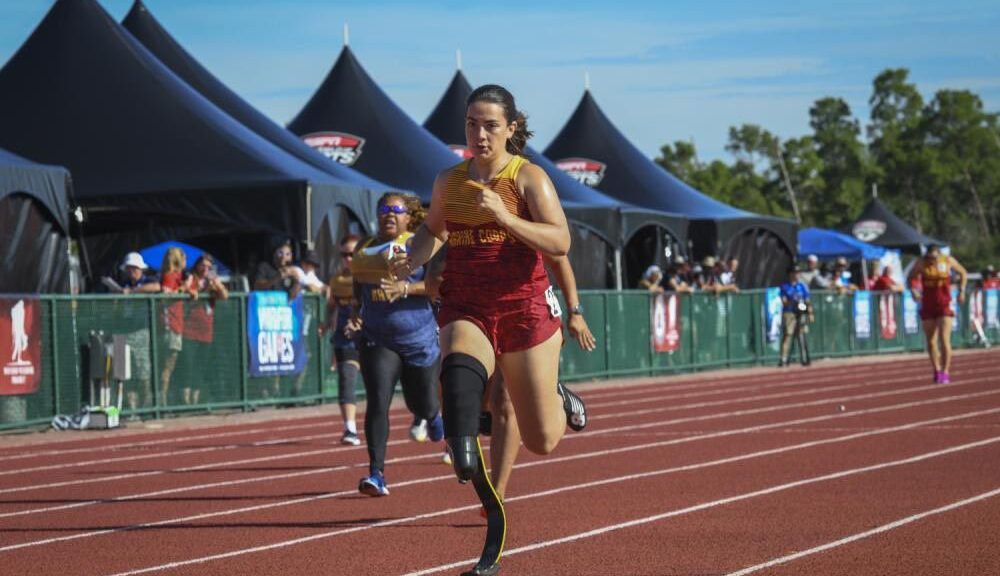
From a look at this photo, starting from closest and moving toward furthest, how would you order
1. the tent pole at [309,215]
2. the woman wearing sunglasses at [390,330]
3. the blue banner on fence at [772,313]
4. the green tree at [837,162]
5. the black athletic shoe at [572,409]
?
1. the black athletic shoe at [572,409]
2. the woman wearing sunglasses at [390,330]
3. the tent pole at [309,215]
4. the blue banner on fence at [772,313]
5. the green tree at [837,162]

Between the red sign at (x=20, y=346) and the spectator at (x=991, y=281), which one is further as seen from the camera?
the spectator at (x=991, y=281)

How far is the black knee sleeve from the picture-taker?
733cm

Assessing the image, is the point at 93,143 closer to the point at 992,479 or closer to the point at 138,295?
the point at 138,295

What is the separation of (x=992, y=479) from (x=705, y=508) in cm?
240

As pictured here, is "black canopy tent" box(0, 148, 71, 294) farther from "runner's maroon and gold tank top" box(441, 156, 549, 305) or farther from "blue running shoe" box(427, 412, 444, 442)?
"runner's maroon and gold tank top" box(441, 156, 549, 305)

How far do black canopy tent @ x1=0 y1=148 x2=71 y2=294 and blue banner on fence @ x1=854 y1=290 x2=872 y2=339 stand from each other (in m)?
21.1

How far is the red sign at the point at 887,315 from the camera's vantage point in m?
39.5

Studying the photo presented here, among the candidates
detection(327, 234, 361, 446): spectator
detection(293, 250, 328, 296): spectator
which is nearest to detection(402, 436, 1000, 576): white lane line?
detection(327, 234, 361, 446): spectator

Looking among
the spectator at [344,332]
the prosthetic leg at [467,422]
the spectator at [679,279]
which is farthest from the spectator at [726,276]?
the prosthetic leg at [467,422]

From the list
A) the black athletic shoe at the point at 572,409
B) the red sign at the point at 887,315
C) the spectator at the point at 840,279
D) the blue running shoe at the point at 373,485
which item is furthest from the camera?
the red sign at the point at 887,315

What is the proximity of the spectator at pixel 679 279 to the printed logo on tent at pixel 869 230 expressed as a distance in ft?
78.0

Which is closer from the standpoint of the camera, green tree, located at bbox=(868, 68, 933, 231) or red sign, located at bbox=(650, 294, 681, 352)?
red sign, located at bbox=(650, 294, 681, 352)

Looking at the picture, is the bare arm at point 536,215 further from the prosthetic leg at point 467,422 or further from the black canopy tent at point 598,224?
the black canopy tent at point 598,224

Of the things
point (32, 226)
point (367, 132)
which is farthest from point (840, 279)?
point (32, 226)
